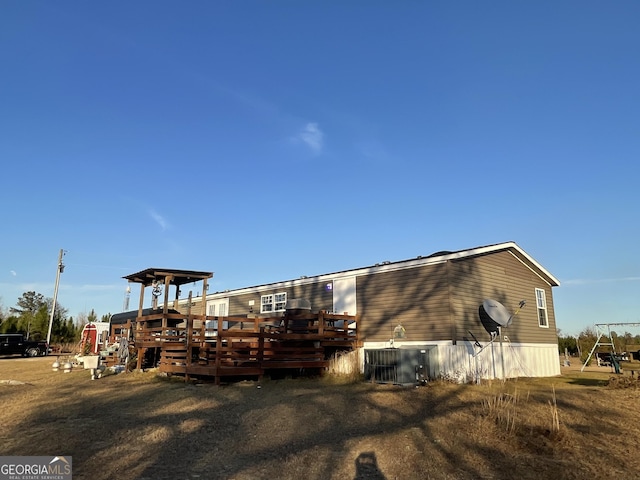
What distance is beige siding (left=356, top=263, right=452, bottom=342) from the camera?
1548 cm

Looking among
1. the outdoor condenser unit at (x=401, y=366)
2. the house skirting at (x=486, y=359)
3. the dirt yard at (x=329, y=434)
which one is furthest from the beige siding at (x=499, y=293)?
the dirt yard at (x=329, y=434)

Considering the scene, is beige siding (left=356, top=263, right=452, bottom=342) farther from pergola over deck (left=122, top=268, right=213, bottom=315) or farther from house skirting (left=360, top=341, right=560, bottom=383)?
pergola over deck (left=122, top=268, right=213, bottom=315)

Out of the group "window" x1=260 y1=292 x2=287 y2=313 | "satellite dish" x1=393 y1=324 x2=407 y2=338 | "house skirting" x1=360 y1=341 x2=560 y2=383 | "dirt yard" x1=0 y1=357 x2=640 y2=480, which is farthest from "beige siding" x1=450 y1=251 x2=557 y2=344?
"window" x1=260 y1=292 x2=287 y2=313

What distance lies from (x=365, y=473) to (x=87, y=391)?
31.9ft

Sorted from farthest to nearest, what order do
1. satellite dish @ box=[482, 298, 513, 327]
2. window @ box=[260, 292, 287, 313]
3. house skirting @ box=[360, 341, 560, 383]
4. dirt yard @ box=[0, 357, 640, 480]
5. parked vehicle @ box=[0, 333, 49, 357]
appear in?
parked vehicle @ box=[0, 333, 49, 357] < window @ box=[260, 292, 287, 313] < satellite dish @ box=[482, 298, 513, 327] < house skirting @ box=[360, 341, 560, 383] < dirt yard @ box=[0, 357, 640, 480]

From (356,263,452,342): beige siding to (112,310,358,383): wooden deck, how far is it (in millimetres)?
804

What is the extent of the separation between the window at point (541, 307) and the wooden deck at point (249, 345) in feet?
28.4

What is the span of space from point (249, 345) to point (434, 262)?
6.81 metres

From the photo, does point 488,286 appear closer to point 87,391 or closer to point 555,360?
point 555,360

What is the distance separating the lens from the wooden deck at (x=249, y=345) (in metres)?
14.0

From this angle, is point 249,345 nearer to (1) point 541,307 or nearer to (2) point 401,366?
(2) point 401,366

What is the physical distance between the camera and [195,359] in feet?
54.9

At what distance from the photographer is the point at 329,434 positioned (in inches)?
307

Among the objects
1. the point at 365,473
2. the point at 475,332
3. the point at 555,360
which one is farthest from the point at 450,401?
the point at 555,360
